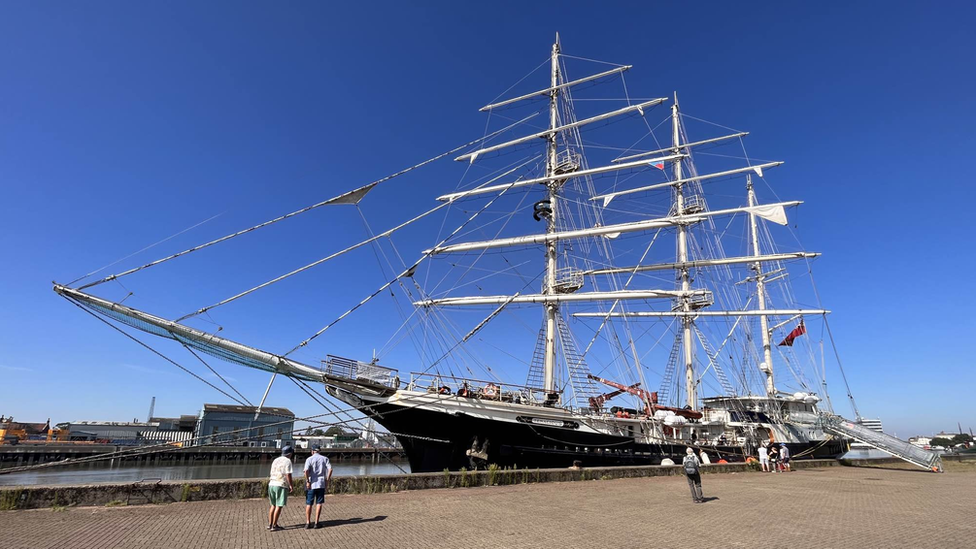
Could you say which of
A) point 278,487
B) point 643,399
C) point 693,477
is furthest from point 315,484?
point 643,399

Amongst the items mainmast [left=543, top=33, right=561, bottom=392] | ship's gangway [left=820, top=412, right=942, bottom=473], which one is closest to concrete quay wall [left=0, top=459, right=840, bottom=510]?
mainmast [left=543, top=33, right=561, bottom=392]

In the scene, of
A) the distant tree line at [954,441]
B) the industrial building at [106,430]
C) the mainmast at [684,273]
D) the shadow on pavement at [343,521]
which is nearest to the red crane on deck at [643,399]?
the mainmast at [684,273]

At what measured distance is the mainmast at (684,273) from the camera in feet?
121

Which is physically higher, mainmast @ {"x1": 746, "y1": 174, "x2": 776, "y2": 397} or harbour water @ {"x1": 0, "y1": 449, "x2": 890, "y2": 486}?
mainmast @ {"x1": 746, "y1": 174, "x2": 776, "y2": 397}

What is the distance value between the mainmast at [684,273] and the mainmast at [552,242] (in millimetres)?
8494

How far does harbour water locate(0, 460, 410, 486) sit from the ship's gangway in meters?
30.7

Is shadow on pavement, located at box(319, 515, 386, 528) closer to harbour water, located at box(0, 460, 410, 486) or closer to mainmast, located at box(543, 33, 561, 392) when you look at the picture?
mainmast, located at box(543, 33, 561, 392)

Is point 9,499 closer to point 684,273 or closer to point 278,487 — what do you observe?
point 278,487

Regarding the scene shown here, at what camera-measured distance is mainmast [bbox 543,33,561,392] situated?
26.8 m

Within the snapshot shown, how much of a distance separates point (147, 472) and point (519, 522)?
41.8m

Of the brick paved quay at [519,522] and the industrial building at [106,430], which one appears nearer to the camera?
the brick paved quay at [519,522]

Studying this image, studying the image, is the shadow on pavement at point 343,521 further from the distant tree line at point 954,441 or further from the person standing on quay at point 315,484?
the distant tree line at point 954,441

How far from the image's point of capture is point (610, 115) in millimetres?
31344

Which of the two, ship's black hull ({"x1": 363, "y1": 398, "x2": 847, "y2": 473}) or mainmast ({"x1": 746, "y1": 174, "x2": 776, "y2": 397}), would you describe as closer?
ship's black hull ({"x1": 363, "y1": 398, "x2": 847, "y2": 473})
